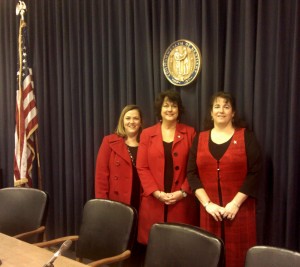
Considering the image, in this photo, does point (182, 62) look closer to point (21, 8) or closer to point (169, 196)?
point (169, 196)

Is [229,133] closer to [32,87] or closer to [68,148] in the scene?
[68,148]

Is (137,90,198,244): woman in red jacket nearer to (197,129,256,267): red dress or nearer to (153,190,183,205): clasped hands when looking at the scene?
(153,190,183,205): clasped hands

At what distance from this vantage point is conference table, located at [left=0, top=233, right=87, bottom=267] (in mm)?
1679

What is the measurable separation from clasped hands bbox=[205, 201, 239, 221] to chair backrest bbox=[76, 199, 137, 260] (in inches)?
21.2

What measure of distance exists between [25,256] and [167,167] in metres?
1.23

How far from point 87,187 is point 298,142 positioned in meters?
2.10

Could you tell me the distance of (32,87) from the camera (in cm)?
382

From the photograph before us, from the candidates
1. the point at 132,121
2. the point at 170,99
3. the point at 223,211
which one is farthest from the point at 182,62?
the point at 223,211

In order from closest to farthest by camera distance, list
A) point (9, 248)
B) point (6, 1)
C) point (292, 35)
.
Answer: point (9, 248) → point (292, 35) → point (6, 1)

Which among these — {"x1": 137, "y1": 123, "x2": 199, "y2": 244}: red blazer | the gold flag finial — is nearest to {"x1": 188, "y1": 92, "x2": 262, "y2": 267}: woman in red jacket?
{"x1": 137, "y1": 123, "x2": 199, "y2": 244}: red blazer

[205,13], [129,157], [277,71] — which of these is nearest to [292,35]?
[277,71]

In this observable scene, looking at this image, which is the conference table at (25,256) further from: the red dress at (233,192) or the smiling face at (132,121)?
the smiling face at (132,121)

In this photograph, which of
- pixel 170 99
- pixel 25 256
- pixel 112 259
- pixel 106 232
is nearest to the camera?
pixel 25 256

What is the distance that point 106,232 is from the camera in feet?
7.20
